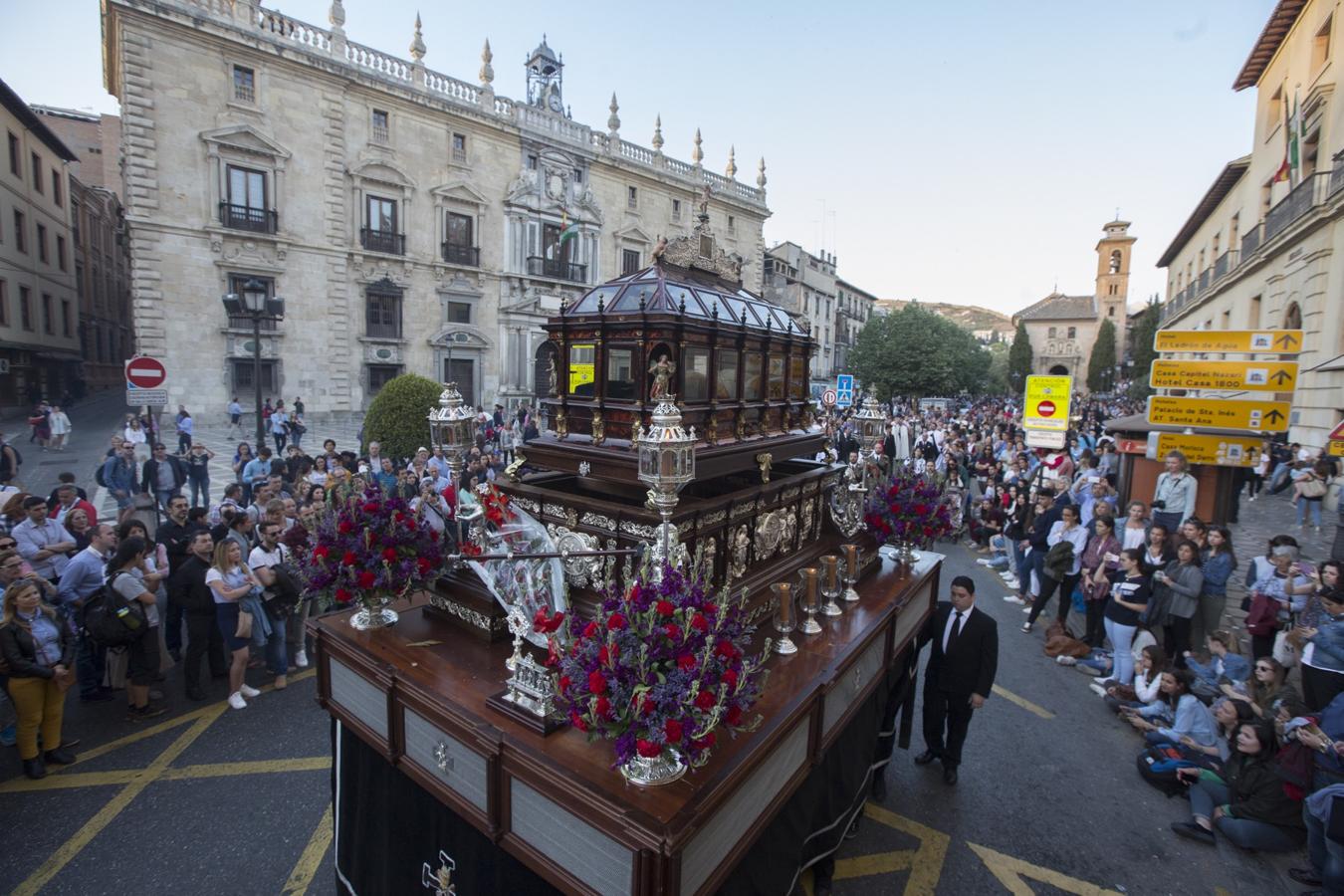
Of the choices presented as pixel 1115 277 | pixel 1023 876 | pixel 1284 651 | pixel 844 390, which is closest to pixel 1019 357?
pixel 1115 277

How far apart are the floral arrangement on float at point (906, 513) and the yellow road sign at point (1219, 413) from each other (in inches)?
357

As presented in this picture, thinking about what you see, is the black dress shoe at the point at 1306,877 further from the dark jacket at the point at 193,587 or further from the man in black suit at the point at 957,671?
the dark jacket at the point at 193,587

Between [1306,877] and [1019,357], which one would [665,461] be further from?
[1019,357]

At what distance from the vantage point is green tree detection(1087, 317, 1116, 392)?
235 feet

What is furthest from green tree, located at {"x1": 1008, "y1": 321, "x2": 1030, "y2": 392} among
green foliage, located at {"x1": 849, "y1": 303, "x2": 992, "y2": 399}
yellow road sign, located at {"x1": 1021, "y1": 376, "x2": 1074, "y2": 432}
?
yellow road sign, located at {"x1": 1021, "y1": 376, "x2": 1074, "y2": 432}

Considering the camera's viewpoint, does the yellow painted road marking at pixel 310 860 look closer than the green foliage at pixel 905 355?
Yes

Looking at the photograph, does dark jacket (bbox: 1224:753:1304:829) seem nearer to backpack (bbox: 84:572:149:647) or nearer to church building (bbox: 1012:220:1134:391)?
backpack (bbox: 84:572:149:647)

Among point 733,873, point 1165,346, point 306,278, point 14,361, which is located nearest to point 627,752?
point 733,873

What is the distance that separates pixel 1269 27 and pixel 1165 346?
683 inches

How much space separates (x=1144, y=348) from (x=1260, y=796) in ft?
210

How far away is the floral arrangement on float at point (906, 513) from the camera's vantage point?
6.31 meters

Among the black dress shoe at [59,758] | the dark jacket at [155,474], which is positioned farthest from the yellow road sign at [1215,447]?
the dark jacket at [155,474]

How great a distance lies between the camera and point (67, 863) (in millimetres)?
4543

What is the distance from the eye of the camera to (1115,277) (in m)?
75.6
